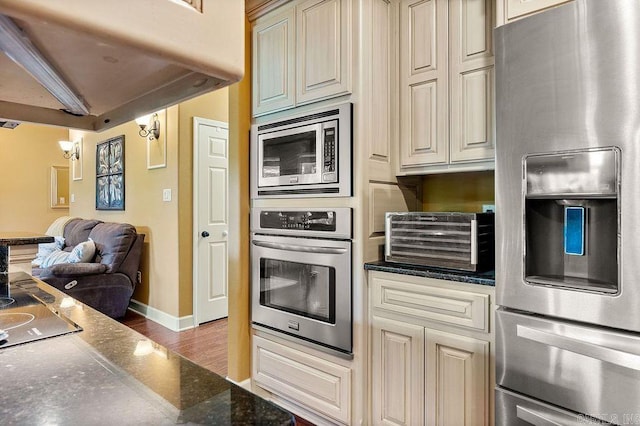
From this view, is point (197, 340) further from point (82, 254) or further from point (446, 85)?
point (446, 85)

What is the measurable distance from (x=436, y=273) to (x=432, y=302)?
0.13 meters

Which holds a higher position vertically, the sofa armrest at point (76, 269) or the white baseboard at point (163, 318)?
the sofa armrest at point (76, 269)

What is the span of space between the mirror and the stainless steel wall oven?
19.5 ft

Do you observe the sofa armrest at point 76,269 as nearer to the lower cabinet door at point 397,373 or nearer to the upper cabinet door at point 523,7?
the lower cabinet door at point 397,373

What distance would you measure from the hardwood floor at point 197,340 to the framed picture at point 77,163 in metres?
2.83

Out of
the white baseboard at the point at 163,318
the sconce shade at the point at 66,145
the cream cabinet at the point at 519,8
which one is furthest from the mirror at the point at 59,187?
the cream cabinet at the point at 519,8

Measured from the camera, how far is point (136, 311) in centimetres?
425

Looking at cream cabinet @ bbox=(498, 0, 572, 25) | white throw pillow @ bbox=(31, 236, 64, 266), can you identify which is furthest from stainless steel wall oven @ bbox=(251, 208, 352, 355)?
white throw pillow @ bbox=(31, 236, 64, 266)

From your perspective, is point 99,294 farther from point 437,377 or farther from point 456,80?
point 456,80

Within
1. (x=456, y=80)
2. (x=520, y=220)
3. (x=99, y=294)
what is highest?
(x=456, y=80)

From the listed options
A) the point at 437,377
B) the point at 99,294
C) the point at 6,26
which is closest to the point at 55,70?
the point at 6,26

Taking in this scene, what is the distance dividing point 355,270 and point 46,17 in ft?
5.34

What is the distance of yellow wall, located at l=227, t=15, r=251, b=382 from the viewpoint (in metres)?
2.35

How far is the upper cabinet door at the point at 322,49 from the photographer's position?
1899 millimetres
